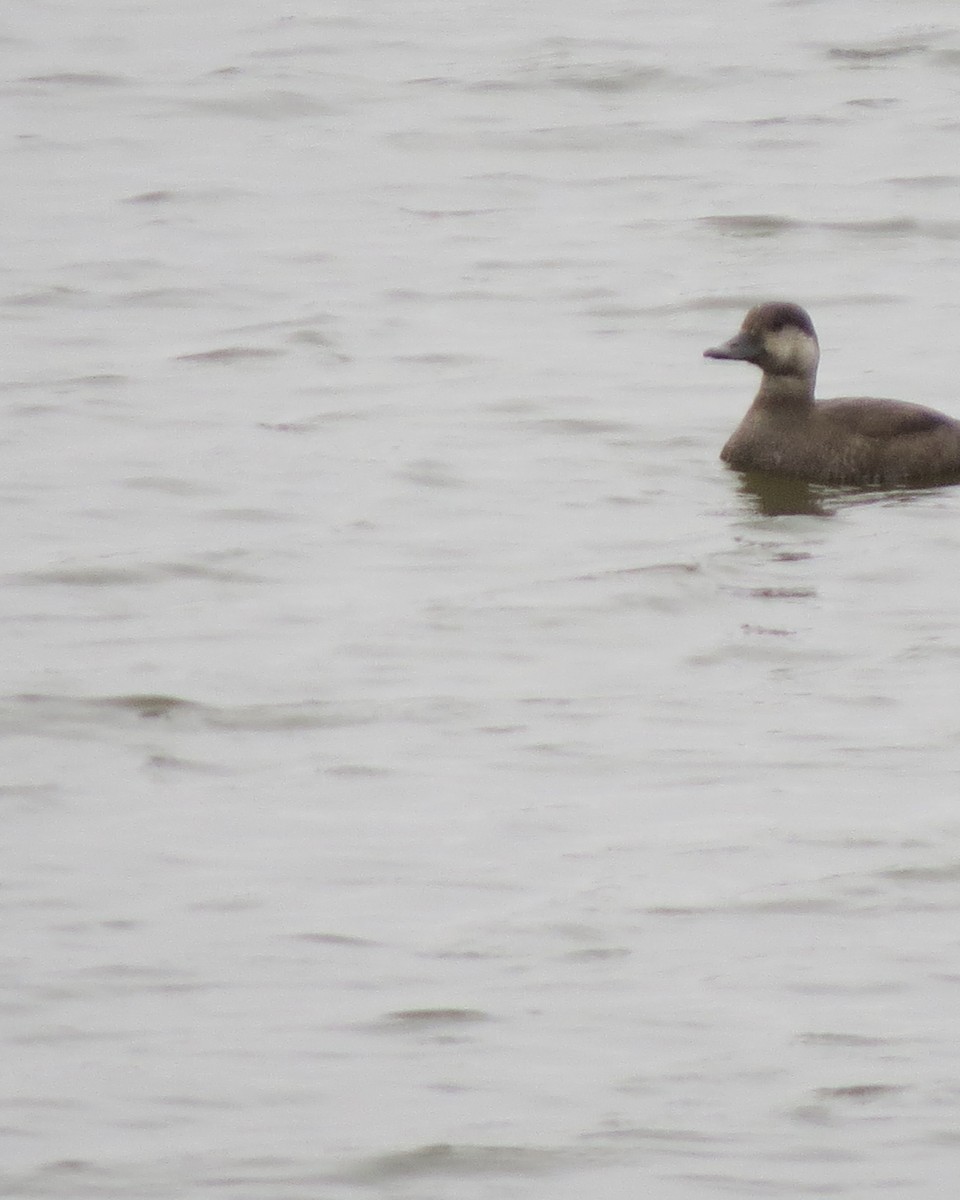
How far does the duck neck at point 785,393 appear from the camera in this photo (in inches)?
460

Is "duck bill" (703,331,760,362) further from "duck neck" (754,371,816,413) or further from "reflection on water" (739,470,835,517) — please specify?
"reflection on water" (739,470,835,517)

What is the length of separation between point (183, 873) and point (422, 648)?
2.27m

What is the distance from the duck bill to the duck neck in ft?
0.46

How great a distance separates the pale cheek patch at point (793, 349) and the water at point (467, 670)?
0.50m

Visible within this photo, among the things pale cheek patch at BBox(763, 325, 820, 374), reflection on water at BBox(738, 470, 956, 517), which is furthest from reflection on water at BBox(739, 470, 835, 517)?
pale cheek patch at BBox(763, 325, 820, 374)

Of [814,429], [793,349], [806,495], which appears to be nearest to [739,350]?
[793,349]

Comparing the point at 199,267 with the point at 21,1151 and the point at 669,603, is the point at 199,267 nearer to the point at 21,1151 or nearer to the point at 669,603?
the point at 669,603

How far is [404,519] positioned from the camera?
10969 millimetres

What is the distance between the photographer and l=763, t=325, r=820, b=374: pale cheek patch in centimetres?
1179

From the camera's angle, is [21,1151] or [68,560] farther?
[68,560]

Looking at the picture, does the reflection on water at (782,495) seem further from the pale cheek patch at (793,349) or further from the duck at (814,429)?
the pale cheek patch at (793,349)

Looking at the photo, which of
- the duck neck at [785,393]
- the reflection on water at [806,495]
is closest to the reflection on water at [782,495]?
the reflection on water at [806,495]

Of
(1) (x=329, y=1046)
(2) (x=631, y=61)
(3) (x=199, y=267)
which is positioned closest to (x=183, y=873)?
(1) (x=329, y=1046)

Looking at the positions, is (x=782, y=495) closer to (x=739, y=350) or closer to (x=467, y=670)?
(x=739, y=350)
